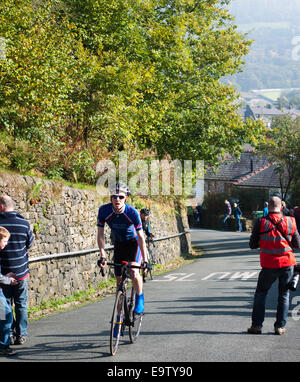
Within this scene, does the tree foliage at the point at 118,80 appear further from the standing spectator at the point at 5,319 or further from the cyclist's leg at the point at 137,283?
the standing spectator at the point at 5,319

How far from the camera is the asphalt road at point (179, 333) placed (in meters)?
6.93

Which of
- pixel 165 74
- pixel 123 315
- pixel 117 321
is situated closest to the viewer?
pixel 117 321

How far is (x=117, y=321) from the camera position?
287 inches

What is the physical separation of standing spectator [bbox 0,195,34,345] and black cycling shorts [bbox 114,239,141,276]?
1.15 meters

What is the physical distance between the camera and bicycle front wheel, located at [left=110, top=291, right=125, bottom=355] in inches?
276

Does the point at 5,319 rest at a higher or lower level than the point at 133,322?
higher

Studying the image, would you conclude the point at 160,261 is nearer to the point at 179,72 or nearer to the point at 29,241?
the point at 179,72

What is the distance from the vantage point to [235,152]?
29.9 metres

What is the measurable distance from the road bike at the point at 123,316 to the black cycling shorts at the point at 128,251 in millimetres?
206

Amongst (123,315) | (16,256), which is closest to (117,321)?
(123,315)

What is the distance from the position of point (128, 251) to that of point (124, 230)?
0.29 metres

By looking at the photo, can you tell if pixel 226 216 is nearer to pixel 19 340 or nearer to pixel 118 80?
pixel 118 80

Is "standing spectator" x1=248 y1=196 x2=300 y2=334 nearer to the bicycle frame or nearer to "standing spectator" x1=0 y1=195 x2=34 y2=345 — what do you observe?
the bicycle frame
